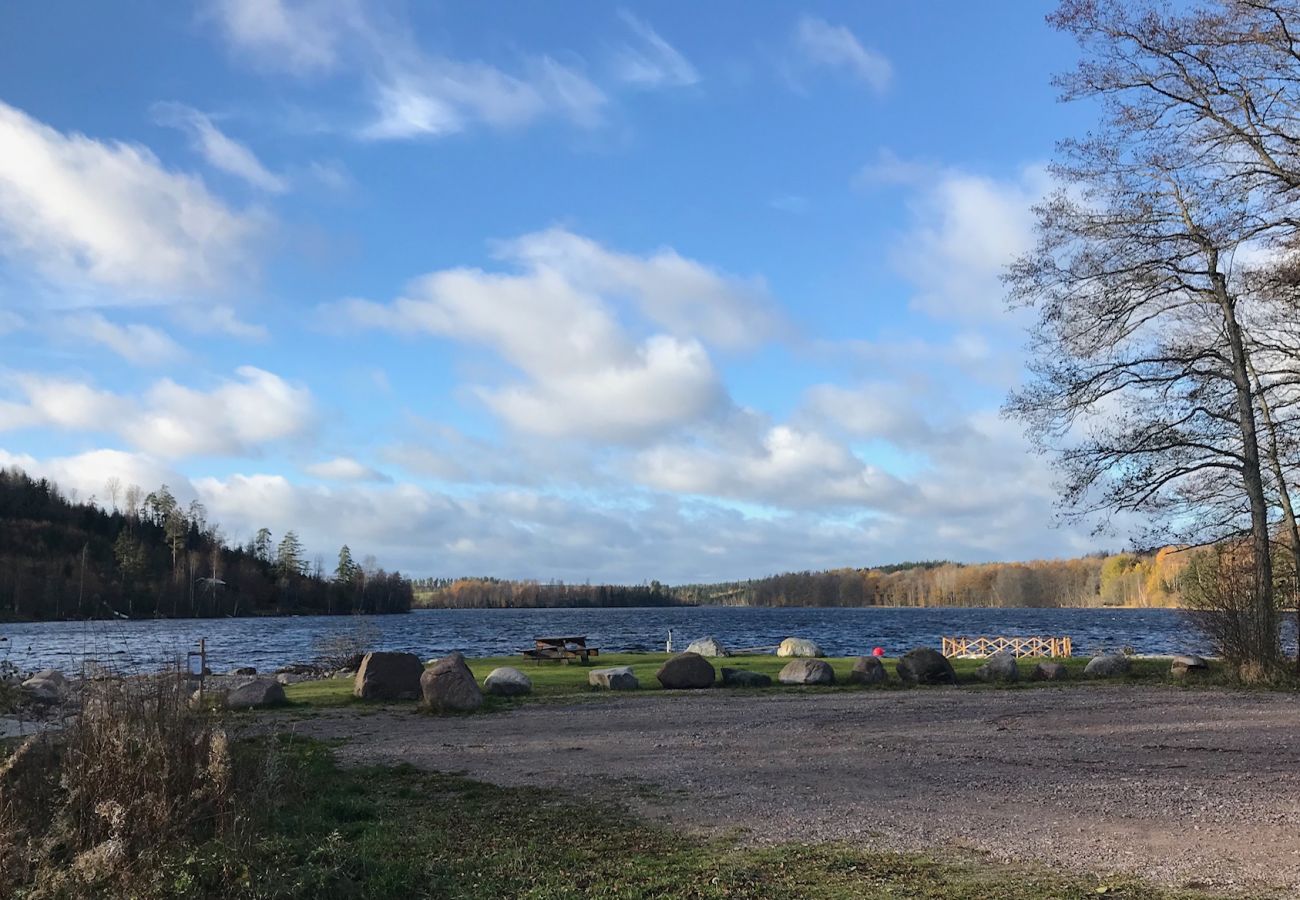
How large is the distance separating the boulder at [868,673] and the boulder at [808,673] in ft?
1.65

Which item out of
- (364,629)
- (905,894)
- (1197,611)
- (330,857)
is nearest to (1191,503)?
(1197,611)

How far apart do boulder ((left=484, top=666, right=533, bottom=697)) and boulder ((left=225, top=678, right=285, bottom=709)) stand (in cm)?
380

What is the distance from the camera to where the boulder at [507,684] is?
17.9 meters

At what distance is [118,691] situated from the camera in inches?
294

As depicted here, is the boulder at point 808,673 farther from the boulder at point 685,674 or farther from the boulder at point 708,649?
the boulder at point 708,649

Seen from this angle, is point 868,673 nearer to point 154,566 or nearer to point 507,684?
point 507,684

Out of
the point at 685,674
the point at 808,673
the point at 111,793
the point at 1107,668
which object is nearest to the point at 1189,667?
the point at 1107,668

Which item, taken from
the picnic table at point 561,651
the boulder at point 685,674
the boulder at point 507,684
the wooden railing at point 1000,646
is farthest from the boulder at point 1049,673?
the wooden railing at point 1000,646

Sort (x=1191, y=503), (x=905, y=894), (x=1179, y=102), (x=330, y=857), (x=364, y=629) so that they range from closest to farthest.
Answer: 1. (x=905, y=894)
2. (x=330, y=857)
3. (x=1179, y=102)
4. (x=1191, y=503)
5. (x=364, y=629)

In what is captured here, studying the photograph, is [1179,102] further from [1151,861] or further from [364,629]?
[364,629]

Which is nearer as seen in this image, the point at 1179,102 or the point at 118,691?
the point at 118,691

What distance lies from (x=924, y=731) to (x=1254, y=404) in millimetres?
12119

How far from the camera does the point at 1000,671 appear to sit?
20375 mm

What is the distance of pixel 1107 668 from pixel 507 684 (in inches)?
531
